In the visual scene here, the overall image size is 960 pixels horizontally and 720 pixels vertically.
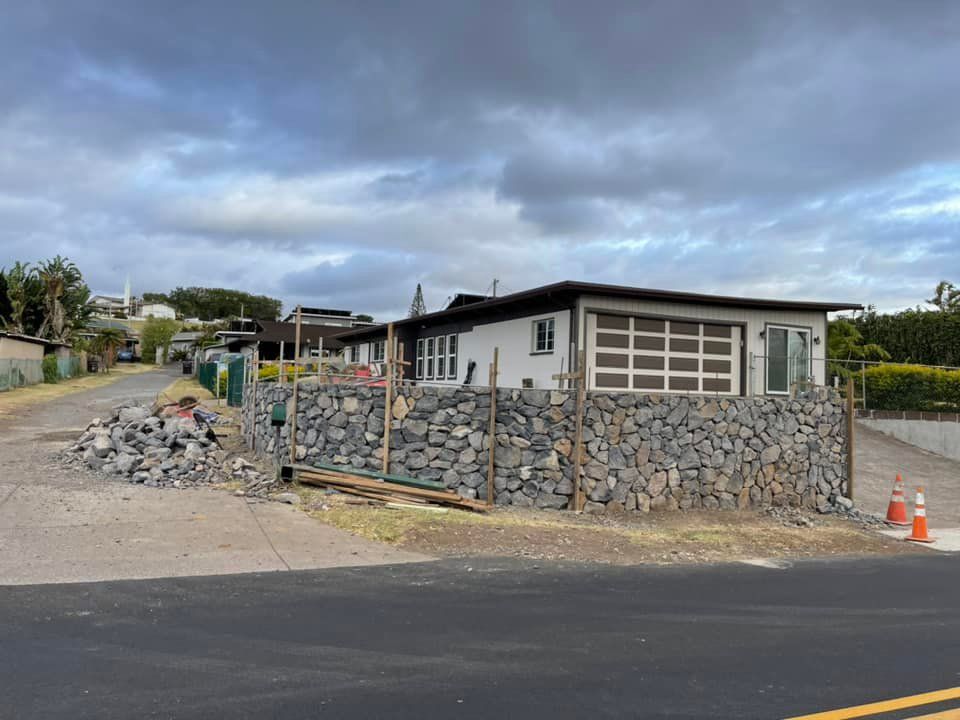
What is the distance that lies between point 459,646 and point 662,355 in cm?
1491

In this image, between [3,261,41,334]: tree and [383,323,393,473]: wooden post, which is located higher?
[3,261,41,334]: tree

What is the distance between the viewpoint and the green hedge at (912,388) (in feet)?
82.8

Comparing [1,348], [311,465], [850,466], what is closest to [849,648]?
[311,465]

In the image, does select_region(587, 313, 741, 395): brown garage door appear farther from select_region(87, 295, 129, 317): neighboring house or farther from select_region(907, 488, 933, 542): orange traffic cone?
select_region(87, 295, 129, 317): neighboring house

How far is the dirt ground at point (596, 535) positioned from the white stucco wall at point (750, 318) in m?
6.07

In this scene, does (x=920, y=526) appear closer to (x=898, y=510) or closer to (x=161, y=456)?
(x=898, y=510)

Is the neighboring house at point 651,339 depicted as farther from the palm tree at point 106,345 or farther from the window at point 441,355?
the palm tree at point 106,345

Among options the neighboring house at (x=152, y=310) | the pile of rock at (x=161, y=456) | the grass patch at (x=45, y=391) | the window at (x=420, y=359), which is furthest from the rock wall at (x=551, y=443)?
the neighboring house at (x=152, y=310)

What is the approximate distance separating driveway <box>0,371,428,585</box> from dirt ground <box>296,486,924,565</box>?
2.23ft

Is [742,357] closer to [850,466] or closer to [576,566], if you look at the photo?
[850,466]

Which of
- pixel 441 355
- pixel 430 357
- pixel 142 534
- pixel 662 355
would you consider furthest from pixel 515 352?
pixel 142 534

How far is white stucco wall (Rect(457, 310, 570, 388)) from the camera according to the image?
62.9ft

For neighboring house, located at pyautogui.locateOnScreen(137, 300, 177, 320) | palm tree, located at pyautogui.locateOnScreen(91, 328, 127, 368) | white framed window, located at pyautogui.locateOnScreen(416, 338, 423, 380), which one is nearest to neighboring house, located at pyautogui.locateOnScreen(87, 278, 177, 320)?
neighboring house, located at pyautogui.locateOnScreen(137, 300, 177, 320)

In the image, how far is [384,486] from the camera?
13.0 meters
